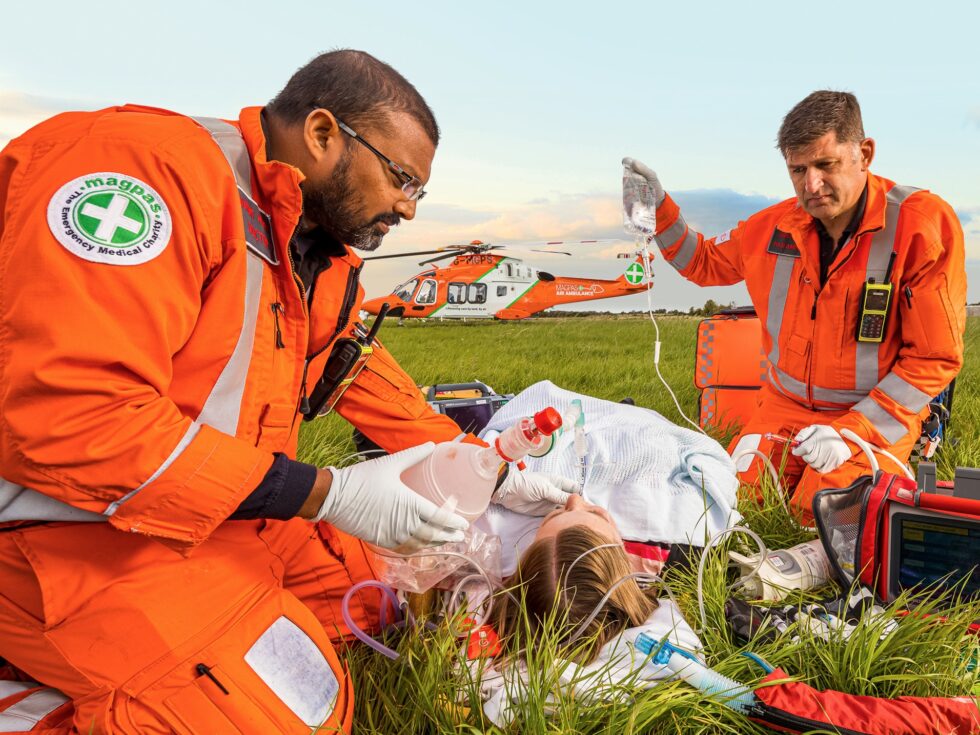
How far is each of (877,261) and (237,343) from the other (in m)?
3.53

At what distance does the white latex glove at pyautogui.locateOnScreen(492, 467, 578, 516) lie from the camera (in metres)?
2.92

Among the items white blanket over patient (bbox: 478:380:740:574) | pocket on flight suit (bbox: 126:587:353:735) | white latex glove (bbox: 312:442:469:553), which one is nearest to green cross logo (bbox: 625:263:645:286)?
white blanket over patient (bbox: 478:380:740:574)

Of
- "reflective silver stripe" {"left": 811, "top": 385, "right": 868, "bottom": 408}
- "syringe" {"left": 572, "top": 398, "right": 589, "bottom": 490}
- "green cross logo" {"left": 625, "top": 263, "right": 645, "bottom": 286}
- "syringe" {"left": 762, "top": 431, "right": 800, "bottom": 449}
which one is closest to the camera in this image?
"syringe" {"left": 572, "top": 398, "right": 589, "bottom": 490}

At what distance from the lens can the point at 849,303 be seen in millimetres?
3982

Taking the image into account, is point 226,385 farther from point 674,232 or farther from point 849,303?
point 674,232

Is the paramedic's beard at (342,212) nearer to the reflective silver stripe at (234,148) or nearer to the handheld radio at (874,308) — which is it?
the reflective silver stripe at (234,148)

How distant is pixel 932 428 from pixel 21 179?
15.4ft

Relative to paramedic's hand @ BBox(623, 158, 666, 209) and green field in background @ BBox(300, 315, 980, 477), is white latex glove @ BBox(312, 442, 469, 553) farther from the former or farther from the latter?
paramedic's hand @ BBox(623, 158, 666, 209)

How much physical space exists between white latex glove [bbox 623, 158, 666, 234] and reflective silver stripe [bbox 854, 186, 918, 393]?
4.65ft

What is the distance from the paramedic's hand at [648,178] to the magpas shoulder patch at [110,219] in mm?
3655

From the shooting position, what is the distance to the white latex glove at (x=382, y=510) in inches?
81.7

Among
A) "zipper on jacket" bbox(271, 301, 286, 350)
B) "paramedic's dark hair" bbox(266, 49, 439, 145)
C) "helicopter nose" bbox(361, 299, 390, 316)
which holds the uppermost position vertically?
"paramedic's dark hair" bbox(266, 49, 439, 145)

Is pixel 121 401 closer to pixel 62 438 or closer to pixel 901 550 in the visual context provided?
pixel 62 438

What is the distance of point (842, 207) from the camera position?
391cm
